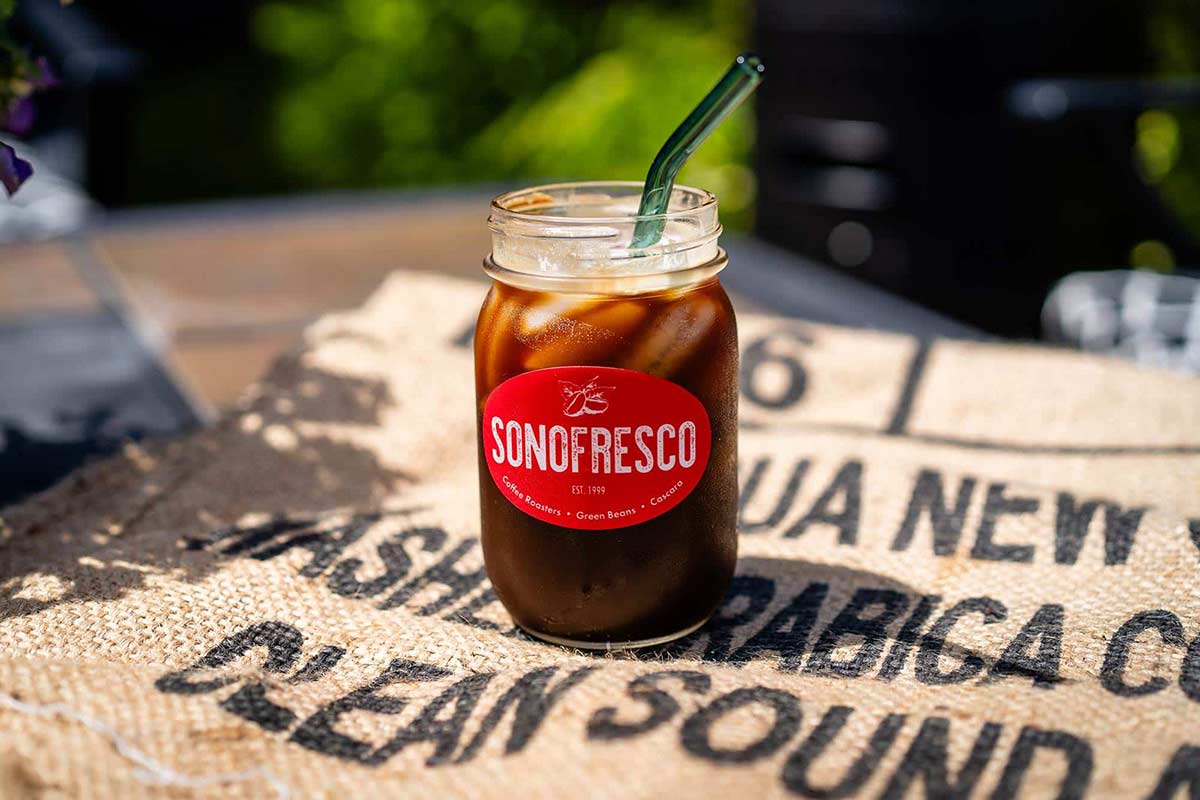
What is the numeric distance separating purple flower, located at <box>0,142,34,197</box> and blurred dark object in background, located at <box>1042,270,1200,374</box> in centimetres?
155

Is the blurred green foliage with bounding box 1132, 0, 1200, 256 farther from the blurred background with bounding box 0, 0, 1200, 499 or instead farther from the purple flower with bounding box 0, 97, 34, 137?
the purple flower with bounding box 0, 97, 34, 137

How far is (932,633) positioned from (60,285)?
1627 mm

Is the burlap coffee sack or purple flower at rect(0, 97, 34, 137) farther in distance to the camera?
purple flower at rect(0, 97, 34, 137)

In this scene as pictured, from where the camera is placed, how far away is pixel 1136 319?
2025 millimetres

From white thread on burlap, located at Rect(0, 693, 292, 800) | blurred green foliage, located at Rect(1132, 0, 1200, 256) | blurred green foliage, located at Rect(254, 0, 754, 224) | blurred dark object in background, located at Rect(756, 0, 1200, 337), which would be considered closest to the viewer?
white thread on burlap, located at Rect(0, 693, 292, 800)

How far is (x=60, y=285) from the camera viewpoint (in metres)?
2.11

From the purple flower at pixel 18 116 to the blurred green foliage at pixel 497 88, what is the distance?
3743mm

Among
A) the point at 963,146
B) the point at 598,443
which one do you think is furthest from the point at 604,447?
the point at 963,146

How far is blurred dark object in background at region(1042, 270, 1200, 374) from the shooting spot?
2006mm

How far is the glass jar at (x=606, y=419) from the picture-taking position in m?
0.93

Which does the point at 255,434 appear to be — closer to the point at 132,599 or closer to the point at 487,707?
the point at 132,599

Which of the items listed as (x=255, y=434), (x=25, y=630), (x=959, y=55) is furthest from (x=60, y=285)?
(x=959, y=55)

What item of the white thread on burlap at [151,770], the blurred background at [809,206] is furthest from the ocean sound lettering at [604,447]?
the blurred background at [809,206]

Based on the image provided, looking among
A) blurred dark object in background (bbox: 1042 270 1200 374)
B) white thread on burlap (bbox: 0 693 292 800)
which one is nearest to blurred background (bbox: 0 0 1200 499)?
blurred dark object in background (bbox: 1042 270 1200 374)
